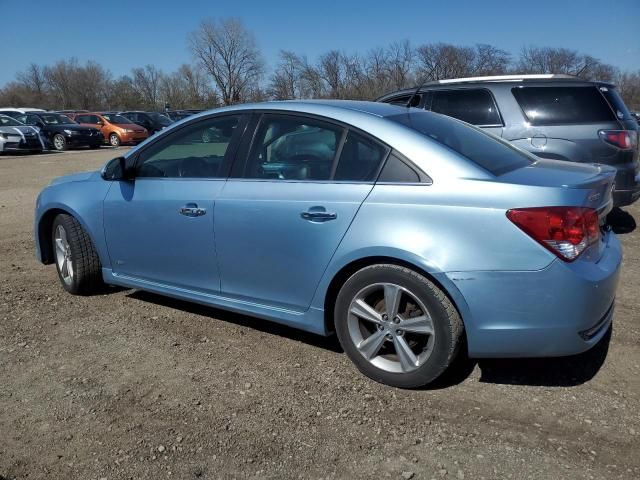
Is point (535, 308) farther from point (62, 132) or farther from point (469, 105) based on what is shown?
point (62, 132)

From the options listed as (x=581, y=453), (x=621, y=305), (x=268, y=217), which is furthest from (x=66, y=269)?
(x=621, y=305)

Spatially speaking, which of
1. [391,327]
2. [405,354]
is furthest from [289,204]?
[405,354]

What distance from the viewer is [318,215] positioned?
3283 millimetres

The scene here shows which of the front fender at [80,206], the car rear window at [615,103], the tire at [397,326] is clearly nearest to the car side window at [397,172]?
the tire at [397,326]

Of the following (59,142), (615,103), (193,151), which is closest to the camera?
(193,151)

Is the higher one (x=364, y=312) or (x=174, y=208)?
(x=174, y=208)

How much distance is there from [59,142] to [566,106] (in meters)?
22.8

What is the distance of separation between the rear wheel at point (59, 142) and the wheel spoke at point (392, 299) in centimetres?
2419

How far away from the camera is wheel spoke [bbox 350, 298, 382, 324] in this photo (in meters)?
3.19

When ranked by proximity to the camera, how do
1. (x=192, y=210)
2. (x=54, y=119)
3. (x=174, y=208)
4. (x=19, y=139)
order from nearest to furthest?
1. (x=192, y=210)
2. (x=174, y=208)
3. (x=19, y=139)
4. (x=54, y=119)

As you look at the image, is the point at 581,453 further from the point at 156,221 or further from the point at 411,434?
the point at 156,221

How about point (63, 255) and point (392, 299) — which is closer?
point (392, 299)

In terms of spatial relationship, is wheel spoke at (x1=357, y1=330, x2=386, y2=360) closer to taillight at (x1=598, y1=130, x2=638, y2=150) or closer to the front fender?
the front fender

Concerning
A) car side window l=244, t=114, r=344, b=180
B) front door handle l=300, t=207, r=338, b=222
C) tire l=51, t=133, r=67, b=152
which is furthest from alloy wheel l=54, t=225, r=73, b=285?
tire l=51, t=133, r=67, b=152
